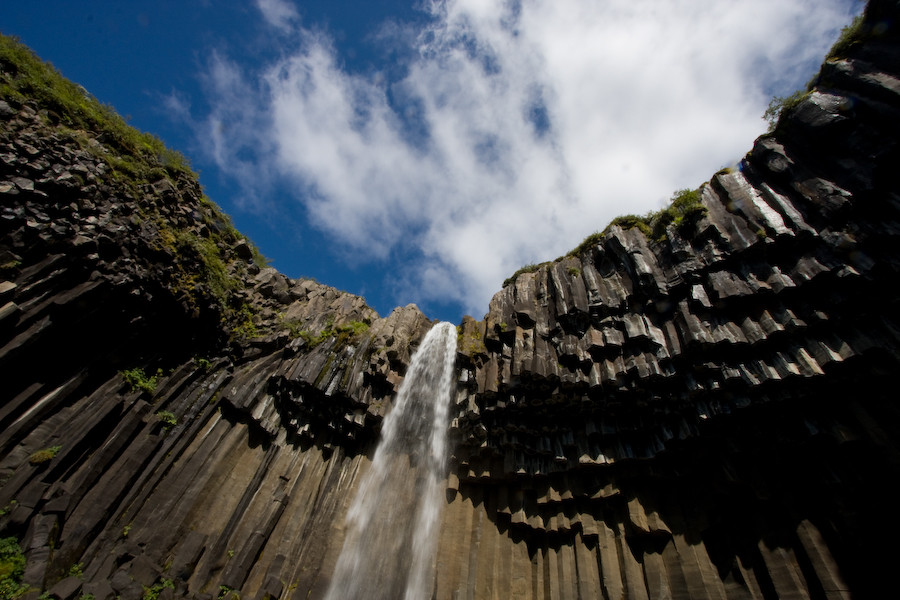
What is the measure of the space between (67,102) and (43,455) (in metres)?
12.1

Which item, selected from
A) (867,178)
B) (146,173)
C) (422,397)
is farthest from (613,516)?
(146,173)

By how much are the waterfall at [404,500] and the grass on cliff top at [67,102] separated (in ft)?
47.4

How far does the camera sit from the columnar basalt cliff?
8766 millimetres

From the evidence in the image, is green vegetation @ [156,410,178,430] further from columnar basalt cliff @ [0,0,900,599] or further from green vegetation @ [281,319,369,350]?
green vegetation @ [281,319,369,350]

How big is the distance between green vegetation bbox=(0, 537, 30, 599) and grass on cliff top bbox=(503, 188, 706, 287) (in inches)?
756

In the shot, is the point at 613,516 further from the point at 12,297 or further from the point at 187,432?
the point at 12,297

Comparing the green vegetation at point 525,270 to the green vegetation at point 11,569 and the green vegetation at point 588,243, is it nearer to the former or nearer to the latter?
the green vegetation at point 588,243

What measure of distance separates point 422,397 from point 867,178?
50.0ft

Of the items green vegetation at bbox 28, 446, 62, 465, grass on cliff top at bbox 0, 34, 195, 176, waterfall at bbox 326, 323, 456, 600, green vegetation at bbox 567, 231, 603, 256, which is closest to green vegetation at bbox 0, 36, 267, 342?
grass on cliff top at bbox 0, 34, 195, 176

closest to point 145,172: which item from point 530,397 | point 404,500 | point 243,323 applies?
point 243,323

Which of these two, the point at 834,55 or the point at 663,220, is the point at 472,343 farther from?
the point at 834,55

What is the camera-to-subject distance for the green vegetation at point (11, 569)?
8.90 meters

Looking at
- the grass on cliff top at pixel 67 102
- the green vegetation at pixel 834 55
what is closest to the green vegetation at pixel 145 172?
the grass on cliff top at pixel 67 102

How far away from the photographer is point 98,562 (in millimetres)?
10555
